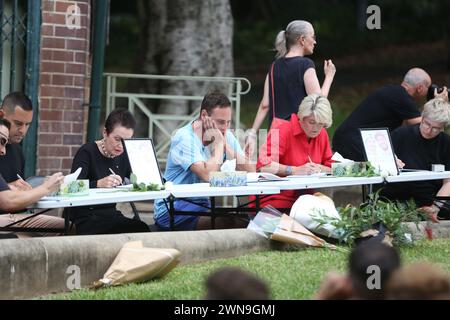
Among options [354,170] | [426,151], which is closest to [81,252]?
[354,170]

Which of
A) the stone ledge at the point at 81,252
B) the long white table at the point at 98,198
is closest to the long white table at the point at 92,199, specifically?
the long white table at the point at 98,198

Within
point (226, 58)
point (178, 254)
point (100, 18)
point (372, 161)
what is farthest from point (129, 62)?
point (178, 254)

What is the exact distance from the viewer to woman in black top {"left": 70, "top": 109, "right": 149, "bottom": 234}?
790 cm

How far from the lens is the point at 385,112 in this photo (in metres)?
10.1

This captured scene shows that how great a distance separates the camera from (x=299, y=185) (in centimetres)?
812

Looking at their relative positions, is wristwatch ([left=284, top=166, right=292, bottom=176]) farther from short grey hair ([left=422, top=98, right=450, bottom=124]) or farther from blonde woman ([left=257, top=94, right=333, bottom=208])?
short grey hair ([left=422, top=98, right=450, bottom=124])

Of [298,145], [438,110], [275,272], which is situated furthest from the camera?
[438,110]

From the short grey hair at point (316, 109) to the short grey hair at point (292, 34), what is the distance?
809mm

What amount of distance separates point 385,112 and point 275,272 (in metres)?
3.35

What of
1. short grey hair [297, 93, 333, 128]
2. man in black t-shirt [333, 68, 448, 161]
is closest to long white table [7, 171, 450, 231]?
short grey hair [297, 93, 333, 128]

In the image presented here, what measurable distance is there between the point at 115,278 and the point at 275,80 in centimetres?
323

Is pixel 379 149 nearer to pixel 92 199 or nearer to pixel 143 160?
pixel 143 160

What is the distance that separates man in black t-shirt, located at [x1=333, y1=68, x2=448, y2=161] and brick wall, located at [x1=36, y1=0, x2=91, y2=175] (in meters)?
2.34
